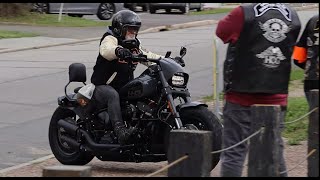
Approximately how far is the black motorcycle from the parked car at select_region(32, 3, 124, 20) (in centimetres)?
2457

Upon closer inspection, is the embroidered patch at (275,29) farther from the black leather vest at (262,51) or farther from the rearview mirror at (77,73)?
the rearview mirror at (77,73)

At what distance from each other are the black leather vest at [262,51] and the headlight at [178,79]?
182 cm

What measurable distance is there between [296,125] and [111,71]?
11.5 ft

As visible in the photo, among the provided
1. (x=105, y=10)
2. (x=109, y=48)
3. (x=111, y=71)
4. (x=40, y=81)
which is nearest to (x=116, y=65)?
(x=111, y=71)

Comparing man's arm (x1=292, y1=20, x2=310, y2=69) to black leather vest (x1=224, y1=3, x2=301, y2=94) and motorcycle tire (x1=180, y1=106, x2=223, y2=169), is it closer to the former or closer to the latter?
motorcycle tire (x1=180, y1=106, x2=223, y2=169)

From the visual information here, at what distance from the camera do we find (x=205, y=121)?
24.7 ft

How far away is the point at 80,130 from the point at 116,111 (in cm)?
68

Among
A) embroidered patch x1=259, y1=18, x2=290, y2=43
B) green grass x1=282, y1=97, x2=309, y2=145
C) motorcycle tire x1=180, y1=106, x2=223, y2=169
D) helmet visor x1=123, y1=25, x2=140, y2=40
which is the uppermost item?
embroidered patch x1=259, y1=18, x2=290, y2=43

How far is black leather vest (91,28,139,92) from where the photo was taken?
26.5 ft

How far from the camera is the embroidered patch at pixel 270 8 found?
587 centimetres

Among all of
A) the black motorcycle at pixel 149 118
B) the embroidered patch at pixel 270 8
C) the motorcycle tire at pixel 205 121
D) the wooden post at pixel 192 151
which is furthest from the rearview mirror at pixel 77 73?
the wooden post at pixel 192 151

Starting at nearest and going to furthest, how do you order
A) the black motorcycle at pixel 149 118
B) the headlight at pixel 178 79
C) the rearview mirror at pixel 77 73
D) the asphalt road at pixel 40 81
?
1. the black motorcycle at pixel 149 118
2. the headlight at pixel 178 79
3. the rearview mirror at pixel 77 73
4. the asphalt road at pixel 40 81

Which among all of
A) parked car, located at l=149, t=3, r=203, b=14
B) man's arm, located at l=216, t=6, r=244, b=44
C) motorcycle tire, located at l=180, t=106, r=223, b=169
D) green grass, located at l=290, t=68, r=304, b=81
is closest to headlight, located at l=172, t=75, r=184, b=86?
motorcycle tire, located at l=180, t=106, r=223, b=169

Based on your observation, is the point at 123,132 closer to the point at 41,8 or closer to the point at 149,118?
the point at 149,118
